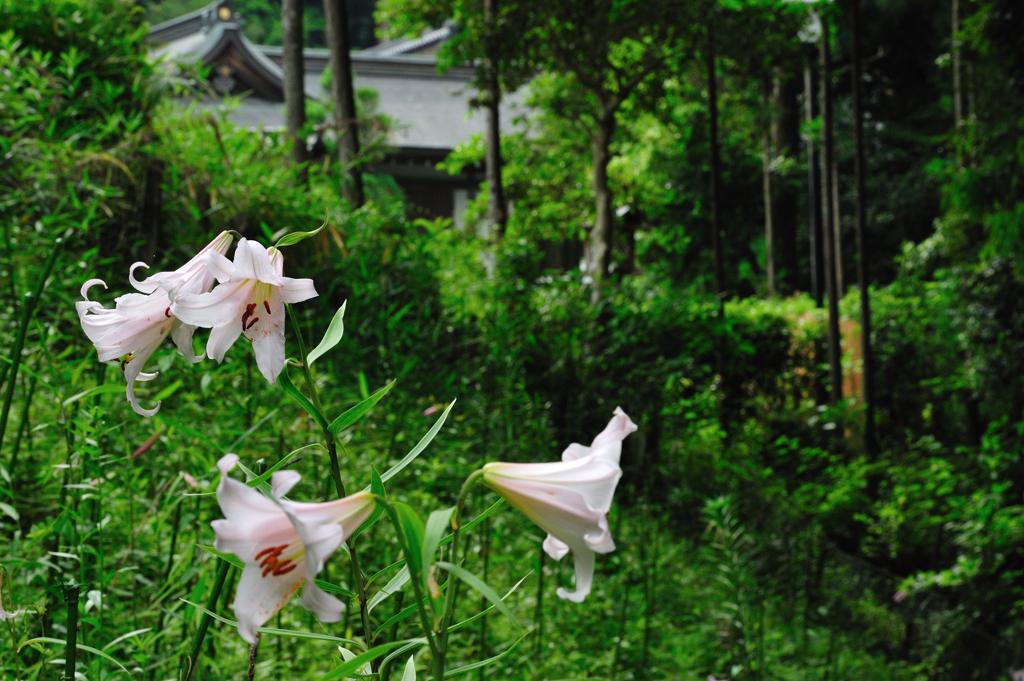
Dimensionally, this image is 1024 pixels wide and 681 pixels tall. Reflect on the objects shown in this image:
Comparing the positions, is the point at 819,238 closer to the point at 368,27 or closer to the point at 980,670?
the point at 980,670

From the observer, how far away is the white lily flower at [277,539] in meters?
0.32

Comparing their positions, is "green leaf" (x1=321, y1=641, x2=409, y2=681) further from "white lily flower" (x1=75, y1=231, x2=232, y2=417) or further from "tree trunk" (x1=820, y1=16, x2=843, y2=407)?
"tree trunk" (x1=820, y1=16, x2=843, y2=407)

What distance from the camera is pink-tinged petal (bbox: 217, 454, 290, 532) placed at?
1.06 feet

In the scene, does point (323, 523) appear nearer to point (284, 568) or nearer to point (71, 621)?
point (284, 568)

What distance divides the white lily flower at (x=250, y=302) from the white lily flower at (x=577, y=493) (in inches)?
6.8

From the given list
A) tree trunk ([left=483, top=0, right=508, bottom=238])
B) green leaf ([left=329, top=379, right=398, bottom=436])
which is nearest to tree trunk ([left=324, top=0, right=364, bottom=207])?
tree trunk ([left=483, top=0, right=508, bottom=238])

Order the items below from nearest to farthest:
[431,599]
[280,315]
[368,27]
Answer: [431,599], [280,315], [368,27]

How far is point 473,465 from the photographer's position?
2.35m

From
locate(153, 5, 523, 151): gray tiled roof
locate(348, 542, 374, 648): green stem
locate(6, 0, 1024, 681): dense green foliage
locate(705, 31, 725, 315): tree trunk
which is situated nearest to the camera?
locate(348, 542, 374, 648): green stem

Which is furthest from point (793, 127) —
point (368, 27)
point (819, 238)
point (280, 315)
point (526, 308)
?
point (368, 27)

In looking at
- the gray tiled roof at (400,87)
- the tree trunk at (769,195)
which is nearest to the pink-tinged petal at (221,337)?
the tree trunk at (769,195)

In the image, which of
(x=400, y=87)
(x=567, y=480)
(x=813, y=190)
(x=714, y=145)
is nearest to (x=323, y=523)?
(x=567, y=480)

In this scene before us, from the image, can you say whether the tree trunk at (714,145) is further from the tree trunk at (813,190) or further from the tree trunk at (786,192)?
the tree trunk at (786,192)

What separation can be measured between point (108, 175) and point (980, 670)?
11.8 feet
